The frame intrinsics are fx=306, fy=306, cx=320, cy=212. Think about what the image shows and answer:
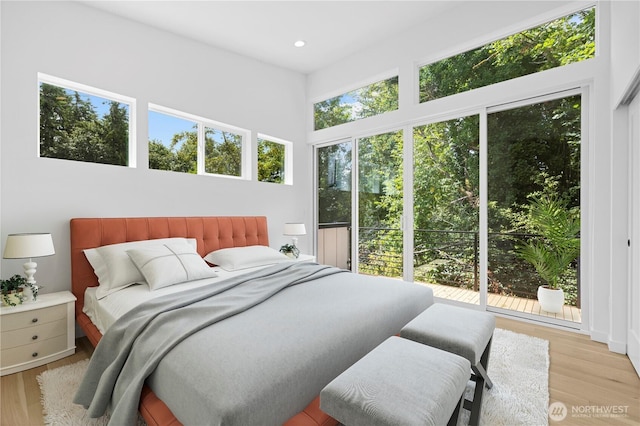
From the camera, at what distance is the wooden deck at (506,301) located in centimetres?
292

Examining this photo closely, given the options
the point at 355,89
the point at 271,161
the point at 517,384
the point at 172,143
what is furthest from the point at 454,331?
the point at 355,89

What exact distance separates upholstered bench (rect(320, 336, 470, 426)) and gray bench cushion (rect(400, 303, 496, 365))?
0.22 m

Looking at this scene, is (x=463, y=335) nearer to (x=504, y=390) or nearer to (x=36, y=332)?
(x=504, y=390)

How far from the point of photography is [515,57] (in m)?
3.16

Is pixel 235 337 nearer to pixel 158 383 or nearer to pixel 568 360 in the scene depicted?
pixel 158 383

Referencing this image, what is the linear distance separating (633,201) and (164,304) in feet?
11.2

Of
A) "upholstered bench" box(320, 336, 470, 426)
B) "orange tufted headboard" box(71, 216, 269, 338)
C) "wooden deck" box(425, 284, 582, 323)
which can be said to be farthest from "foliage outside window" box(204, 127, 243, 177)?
"upholstered bench" box(320, 336, 470, 426)

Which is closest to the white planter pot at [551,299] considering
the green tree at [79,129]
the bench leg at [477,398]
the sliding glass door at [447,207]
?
the sliding glass door at [447,207]

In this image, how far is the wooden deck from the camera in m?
2.92

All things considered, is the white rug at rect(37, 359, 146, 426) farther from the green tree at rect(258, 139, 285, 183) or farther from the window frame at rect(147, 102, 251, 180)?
the green tree at rect(258, 139, 285, 183)

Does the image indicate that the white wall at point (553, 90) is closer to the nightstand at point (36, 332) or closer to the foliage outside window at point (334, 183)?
the foliage outside window at point (334, 183)

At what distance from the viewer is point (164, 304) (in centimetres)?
185

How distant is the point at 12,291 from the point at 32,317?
24cm

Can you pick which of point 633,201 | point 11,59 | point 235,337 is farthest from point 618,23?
point 11,59
